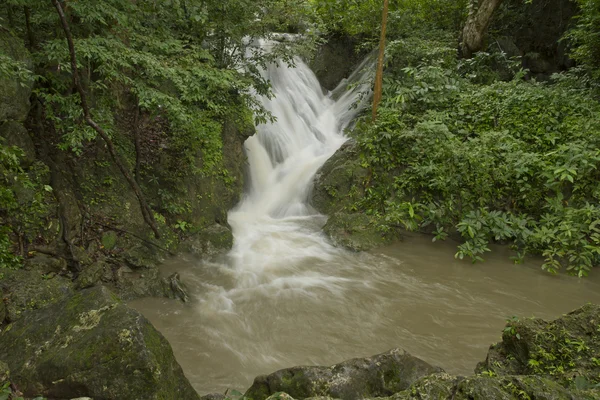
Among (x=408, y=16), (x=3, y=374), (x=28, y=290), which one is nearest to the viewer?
(x=3, y=374)

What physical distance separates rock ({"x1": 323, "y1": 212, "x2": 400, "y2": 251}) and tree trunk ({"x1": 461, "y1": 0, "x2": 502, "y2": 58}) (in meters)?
6.97

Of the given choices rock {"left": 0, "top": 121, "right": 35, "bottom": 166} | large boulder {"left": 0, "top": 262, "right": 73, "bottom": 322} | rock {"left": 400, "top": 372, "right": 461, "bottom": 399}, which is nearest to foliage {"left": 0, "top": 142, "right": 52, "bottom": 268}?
rock {"left": 0, "top": 121, "right": 35, "bottom": 166}

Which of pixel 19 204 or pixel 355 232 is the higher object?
pixel 19 204

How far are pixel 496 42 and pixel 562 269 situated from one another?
26.5 ft

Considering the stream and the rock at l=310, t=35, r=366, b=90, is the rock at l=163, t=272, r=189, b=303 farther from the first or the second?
the rock at l=310, t=35, r=366, b=90

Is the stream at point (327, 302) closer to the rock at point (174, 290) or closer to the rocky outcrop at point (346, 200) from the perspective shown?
the rock at point (174, 290)

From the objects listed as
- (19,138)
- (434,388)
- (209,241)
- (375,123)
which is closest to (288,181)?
(375,123)

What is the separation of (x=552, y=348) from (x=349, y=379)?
1562mm

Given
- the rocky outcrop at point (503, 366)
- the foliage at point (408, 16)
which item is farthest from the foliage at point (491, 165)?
the rocky outcrop at point (503, 366)

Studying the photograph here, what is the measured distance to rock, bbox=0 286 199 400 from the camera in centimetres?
261

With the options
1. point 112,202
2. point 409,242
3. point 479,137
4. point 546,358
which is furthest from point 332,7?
point 546,358

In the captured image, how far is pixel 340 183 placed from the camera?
9109 mm

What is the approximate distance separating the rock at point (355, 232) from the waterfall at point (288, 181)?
252mm

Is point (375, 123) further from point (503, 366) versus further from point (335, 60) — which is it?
point (335, 60)
